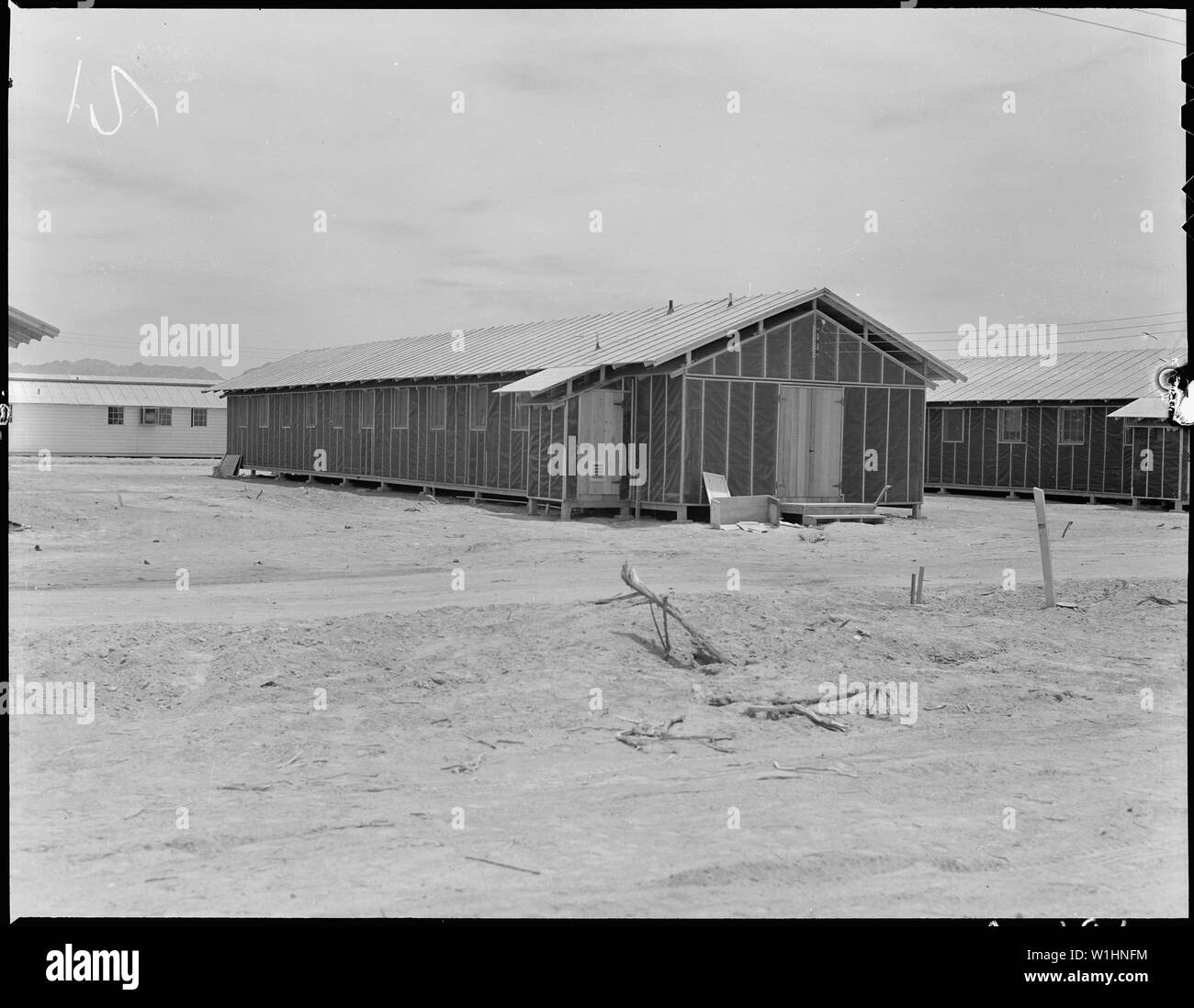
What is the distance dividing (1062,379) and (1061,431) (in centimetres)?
211

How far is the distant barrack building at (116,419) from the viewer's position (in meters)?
49.7

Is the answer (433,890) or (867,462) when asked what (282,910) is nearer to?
(433,890)

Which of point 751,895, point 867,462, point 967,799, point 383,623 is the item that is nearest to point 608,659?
point 383,623

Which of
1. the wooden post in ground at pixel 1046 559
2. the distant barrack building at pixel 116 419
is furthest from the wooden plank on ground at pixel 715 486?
the distant barrack building at pixel 116 419

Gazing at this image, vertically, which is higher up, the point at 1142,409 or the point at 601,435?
the point at 1142,409

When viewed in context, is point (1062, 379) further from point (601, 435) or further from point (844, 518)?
point (601, 435)

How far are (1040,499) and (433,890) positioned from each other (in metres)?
10.5

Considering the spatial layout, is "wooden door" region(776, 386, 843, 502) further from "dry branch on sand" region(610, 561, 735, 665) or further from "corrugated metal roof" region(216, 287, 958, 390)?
"dry branch on sand" region(610, 561, 735, 665)

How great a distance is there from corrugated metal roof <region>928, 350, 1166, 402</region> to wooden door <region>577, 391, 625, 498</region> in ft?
48.9

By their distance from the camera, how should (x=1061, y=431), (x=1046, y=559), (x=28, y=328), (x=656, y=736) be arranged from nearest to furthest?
1. (x=656, y=736)
2. (x=1046, y=559)
3. (x=28, y=328)
4. (x=1061, y=431)

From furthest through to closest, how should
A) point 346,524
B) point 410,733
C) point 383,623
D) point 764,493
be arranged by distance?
point 764,493, point 346,524, point 383,623, point 410,733

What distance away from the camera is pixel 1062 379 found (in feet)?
116

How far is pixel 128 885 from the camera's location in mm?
5852

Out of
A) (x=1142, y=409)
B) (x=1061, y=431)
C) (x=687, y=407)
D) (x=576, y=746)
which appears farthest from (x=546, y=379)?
(x=1061, y=431)
